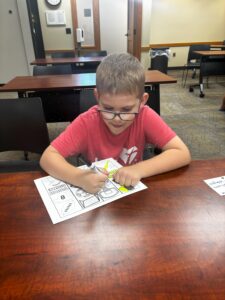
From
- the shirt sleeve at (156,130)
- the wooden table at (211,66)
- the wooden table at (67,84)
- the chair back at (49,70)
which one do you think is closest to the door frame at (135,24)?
the wooden table at (211,66)

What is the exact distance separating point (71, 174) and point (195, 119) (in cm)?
295

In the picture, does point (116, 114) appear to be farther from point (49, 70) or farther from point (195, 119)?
point (195, 119)

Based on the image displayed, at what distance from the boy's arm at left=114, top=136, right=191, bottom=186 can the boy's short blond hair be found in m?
0.24

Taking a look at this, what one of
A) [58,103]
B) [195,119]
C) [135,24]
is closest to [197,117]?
[195,119]

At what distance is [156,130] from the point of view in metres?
0.95

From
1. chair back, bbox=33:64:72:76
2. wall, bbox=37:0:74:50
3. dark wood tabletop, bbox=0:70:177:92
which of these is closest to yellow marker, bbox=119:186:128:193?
dark wood tabletop, bbox=0:70:177:92

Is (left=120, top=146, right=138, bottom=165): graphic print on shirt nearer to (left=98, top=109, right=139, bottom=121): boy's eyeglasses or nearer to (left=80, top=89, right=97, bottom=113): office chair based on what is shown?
(left=98, top=109, right=139, bottom=121): boy's eyeglasses

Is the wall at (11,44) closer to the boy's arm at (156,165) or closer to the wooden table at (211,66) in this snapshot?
the wooden table at (211,66)

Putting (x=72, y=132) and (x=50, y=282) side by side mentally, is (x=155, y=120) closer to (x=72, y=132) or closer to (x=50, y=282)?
(x=72, y=132)

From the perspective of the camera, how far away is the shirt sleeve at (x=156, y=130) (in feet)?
3.00

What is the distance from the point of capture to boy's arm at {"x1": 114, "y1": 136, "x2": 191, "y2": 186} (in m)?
0.70

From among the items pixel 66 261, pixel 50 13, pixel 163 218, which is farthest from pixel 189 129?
pixel 50 13

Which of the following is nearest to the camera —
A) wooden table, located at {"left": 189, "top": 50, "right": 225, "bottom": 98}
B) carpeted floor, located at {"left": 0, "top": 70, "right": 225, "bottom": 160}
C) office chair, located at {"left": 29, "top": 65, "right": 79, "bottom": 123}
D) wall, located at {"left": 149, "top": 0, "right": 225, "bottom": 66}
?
office chair, located at {"left": 29, "top": 65, "right": 79, "bottom": 123}

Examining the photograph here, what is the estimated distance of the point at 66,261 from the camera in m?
0.46
